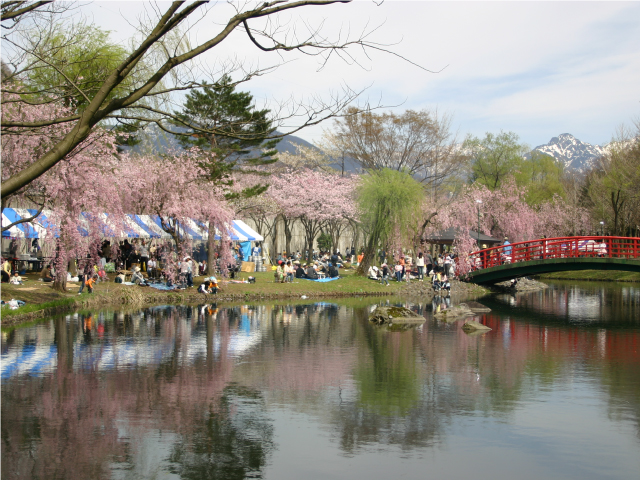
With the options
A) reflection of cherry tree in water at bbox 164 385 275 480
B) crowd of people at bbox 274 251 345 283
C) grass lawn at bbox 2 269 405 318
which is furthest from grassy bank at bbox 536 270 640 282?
reflection of cherry tree in water at bbox 164 385 275 480

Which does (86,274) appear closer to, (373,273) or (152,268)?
(152,268)

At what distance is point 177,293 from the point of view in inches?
1205

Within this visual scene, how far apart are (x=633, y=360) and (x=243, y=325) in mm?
11749

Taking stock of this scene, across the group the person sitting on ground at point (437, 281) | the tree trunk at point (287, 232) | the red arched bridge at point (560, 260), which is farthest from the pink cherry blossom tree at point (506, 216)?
the tree trunk at point (287, 232)

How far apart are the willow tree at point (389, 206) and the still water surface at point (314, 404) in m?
19.9

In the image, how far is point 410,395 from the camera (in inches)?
453

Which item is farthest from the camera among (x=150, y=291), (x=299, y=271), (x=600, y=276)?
(x=600, y=276)

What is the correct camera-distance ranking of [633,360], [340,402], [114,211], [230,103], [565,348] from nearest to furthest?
[340,402] → [633,360] → [565,348] → [114,211] → [230,103]

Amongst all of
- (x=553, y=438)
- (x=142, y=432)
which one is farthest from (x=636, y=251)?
(x=142, y=432)

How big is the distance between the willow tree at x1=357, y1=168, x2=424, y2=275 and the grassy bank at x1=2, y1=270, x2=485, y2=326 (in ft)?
9.41

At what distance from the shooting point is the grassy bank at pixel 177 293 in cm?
2348

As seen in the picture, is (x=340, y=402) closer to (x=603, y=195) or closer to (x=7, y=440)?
(x=7, y=440)

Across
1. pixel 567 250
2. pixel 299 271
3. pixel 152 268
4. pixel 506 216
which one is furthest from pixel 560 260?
pixel 506 216

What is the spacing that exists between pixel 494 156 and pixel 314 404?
203 feet
